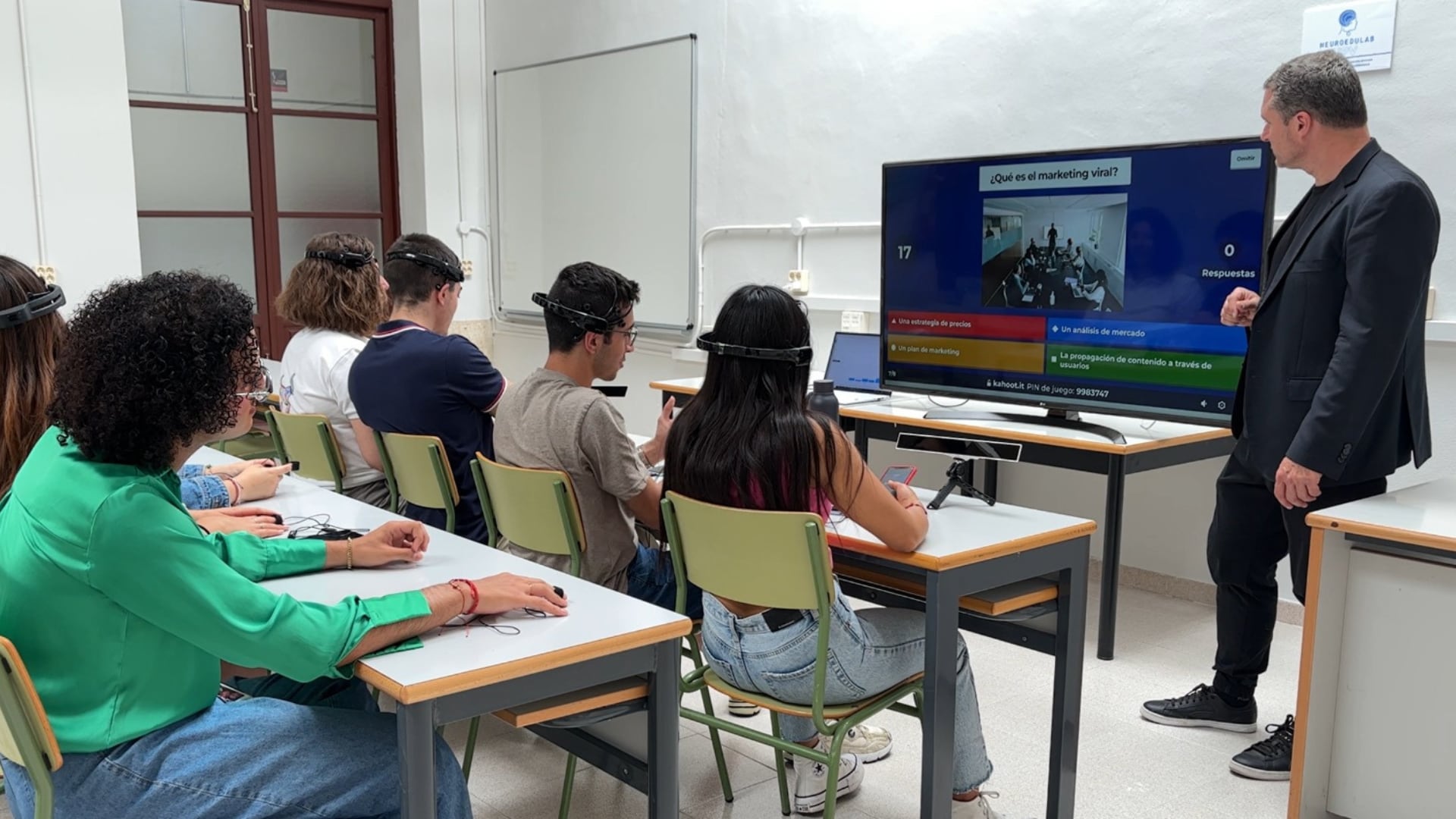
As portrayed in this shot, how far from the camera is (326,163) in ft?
23.0

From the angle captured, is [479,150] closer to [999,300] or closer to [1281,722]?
[999,300]

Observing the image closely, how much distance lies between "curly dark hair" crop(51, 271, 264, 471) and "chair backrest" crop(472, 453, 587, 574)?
0.92 meters

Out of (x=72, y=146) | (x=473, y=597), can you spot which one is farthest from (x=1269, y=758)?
(x=72, y=146)

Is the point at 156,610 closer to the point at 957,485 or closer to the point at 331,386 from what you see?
the point at 957,485

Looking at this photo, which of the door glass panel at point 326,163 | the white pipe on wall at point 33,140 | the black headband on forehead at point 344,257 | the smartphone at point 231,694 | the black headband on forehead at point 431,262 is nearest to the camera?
the smartphone at point 231,694

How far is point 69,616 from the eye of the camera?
1416 millimetres

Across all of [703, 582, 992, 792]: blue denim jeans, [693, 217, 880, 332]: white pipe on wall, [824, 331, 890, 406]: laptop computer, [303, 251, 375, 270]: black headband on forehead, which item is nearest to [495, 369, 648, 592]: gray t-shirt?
[703, 582, 992, 792]: blue denim jeans

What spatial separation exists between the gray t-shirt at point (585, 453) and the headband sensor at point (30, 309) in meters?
0.90

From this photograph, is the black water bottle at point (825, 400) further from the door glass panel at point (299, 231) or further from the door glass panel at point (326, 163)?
the door glass panel at point (326, 163)

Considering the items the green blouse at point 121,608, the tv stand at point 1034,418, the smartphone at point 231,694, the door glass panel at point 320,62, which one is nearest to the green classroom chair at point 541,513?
the smartphone at point 231,694

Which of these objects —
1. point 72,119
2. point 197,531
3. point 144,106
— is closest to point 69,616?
point 197,531

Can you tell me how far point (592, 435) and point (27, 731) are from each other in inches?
48.6

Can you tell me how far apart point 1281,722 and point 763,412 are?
181cm

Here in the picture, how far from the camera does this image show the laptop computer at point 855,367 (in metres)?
4.51
